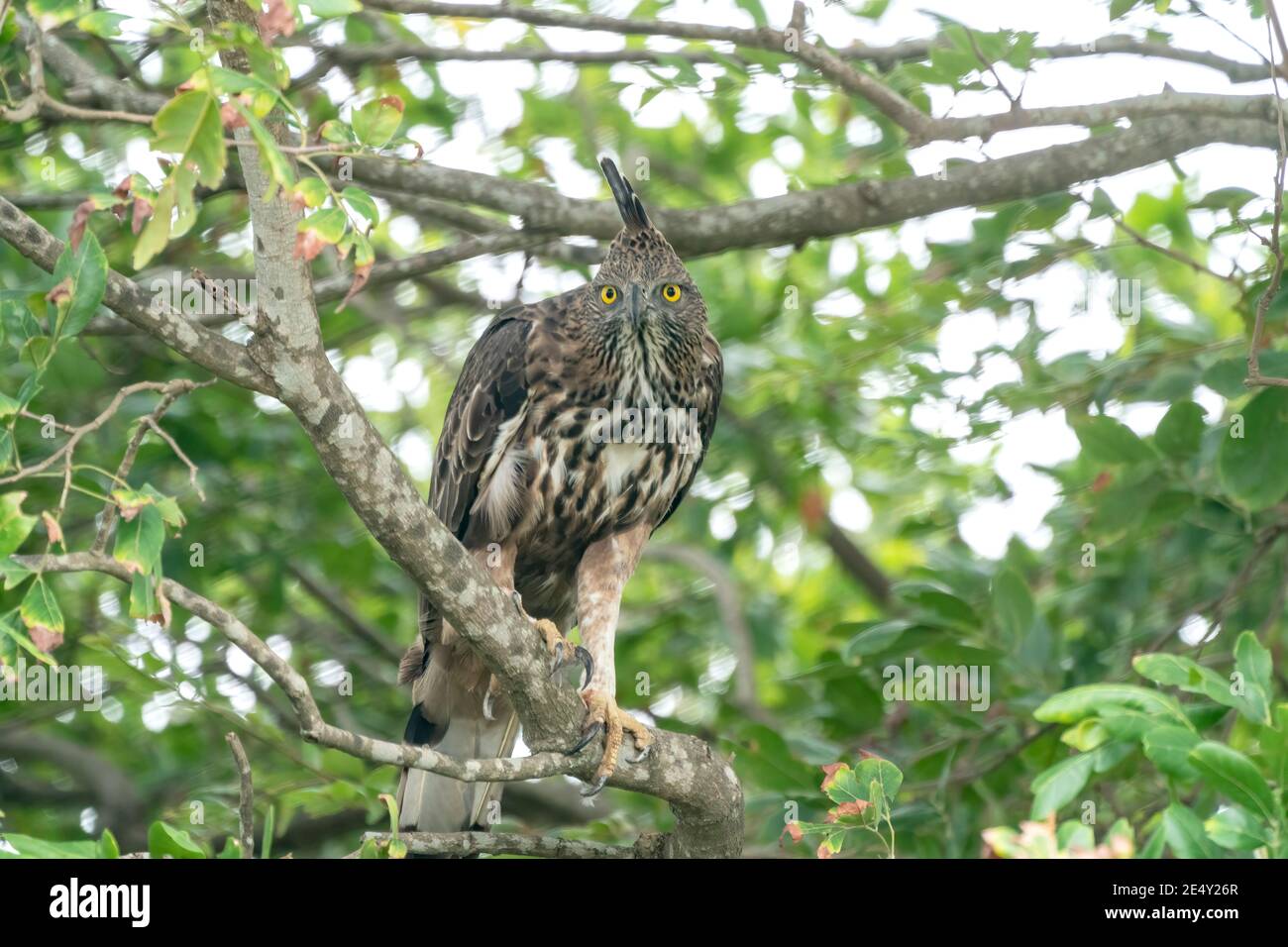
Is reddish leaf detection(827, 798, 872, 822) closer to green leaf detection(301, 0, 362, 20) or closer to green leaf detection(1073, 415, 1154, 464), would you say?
green leaf detection(301, 0, 362, 20)

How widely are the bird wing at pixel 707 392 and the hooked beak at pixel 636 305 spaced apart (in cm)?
38

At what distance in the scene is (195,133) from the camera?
2131mm

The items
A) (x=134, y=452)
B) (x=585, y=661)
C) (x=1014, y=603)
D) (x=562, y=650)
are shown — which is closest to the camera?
(x=134, y=452)

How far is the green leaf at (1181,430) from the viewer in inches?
177

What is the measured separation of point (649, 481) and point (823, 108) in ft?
9.17

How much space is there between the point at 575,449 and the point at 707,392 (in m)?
0.59

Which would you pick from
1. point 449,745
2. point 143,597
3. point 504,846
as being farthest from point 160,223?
point 449,745

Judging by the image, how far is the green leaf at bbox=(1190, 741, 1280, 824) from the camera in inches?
90.0

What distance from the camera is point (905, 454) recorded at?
18.5 ft

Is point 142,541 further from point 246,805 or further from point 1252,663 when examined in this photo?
point 1252,663

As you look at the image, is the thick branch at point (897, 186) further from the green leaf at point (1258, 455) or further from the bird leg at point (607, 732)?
the bird leg at point (607, 732)

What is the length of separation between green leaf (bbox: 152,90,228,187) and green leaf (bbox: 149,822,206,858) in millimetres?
1174
